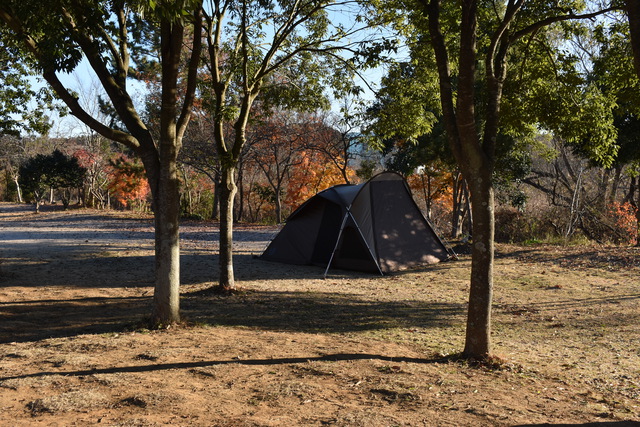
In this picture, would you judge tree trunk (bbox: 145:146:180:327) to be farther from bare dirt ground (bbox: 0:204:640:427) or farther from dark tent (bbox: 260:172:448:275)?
dark tent (bbox: 260:172:448:275)

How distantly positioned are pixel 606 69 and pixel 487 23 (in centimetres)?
190

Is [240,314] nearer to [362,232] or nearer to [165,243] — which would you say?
[165,243]

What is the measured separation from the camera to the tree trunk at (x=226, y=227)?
8.60m

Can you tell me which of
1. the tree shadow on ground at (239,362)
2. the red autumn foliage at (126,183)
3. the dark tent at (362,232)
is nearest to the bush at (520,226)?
the dark tent at (362,232)

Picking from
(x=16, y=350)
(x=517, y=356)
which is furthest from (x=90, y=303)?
(x=517, y=356)

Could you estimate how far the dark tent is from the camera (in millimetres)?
11688

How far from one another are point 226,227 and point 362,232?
3959 millimetres

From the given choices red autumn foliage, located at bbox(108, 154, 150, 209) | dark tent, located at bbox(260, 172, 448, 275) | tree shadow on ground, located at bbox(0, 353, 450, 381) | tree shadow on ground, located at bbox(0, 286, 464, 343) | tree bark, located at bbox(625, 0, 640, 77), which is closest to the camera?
tree bark, located at bbox(625, 0, 640, 77)

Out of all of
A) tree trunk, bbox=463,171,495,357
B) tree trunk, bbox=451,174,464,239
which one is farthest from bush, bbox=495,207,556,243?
tree trunk, bbox=463,171,495,357

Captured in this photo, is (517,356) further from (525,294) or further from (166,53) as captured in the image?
(166,53)

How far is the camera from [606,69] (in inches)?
258

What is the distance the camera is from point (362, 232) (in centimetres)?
1162

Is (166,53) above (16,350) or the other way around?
above

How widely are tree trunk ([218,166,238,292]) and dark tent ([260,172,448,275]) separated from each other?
2.82 metres
